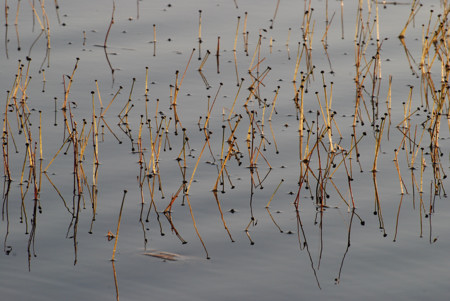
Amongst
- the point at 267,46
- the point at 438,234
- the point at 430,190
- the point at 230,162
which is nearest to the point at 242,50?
the point at 267,46

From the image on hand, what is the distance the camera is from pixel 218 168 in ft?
22.8

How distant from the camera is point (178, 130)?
772 cm

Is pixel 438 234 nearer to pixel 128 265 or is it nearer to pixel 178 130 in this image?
pixel 128 265

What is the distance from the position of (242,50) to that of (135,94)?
1.71m

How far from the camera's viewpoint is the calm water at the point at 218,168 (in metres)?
5.36

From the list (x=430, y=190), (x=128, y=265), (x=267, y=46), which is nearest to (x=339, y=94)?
(x=267, y=46)

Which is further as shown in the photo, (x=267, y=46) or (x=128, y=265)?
(x=267, y=46)

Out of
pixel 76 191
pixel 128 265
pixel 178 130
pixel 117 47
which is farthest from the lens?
pixel 117 47

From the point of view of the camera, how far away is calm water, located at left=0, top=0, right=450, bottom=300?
536 centimetres

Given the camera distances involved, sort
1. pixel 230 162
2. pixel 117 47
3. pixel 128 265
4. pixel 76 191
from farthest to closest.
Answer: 1. pixel 117 47
2. pixel 230 162
3. pixel 76 191
4. pixel 128 265

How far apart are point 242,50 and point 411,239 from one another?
168 inches

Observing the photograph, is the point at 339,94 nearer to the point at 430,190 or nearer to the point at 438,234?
the point at 430,190

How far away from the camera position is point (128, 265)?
544cm

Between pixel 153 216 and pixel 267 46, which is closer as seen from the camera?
pixel 153 216
